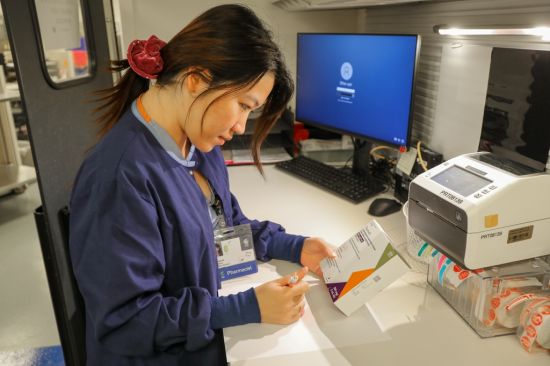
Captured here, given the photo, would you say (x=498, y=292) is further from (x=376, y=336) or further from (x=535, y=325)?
(x=376, y=336)

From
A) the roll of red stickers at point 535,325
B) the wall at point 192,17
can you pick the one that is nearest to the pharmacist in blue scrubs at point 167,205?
the roll of red stickers at point 535,325

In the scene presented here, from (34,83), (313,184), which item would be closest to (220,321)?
(34,83)

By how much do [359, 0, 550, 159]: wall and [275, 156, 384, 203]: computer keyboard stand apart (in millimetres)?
274

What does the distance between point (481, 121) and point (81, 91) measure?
4.01 ft

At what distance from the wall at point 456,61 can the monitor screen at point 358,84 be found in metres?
0.13

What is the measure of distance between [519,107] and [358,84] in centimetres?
67

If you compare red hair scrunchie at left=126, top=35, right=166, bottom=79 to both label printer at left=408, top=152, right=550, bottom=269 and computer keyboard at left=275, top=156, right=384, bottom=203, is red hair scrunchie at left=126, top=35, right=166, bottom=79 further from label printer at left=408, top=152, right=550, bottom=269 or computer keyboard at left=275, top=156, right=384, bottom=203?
computer keyboard at left=275, top=156, right=384, bottom=203

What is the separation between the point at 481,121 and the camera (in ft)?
4.11

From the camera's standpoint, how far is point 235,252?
41.9 inches

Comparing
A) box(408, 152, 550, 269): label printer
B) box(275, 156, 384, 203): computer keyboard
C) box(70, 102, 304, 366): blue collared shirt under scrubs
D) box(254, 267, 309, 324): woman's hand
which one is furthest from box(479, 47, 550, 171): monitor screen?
box(70, 102, 304, 366): blue collared shirt under scrubs

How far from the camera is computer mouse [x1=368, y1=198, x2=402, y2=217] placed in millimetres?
1399

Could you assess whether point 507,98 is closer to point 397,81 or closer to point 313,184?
point 397,81

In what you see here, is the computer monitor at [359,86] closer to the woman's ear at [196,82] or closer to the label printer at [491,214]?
the label printer at [491,214]

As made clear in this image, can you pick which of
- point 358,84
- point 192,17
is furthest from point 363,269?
point 192,17
